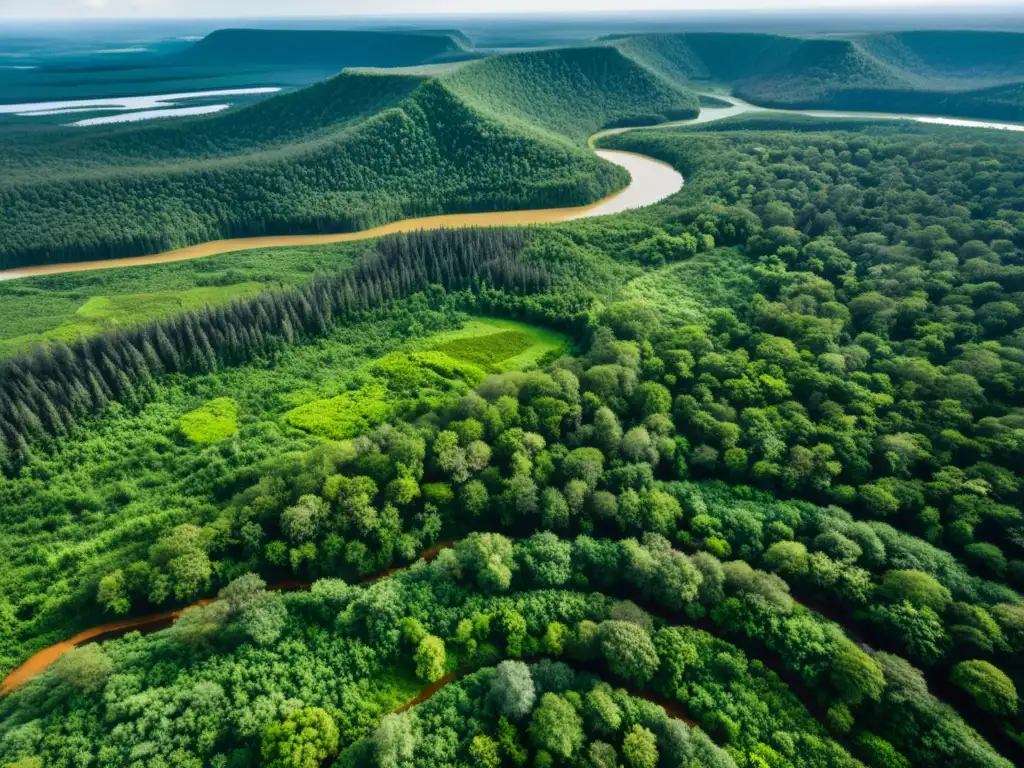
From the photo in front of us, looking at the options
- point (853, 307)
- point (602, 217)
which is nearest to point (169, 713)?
point (853, 307)

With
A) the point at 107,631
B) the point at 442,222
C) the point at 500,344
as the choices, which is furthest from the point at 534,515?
the point at 442,222

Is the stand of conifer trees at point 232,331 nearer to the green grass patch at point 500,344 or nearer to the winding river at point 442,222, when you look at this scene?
the green grass patch at point 500,344

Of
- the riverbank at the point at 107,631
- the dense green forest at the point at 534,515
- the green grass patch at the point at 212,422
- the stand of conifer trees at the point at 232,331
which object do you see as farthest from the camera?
the green grass patch at the point at 212,422

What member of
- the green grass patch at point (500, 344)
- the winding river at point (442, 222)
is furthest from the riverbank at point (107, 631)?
the winding river at point (442, 222)

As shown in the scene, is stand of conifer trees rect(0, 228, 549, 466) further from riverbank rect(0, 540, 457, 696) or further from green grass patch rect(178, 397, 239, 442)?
riverbank rect(0, 540, 457, 696)

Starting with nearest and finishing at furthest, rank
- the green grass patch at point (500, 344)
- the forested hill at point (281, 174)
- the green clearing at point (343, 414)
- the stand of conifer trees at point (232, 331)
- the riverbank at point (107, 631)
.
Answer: the riverbank at point (107, 631) < the stand of conifer trees at point (232, 331) < the green clearing at point (343, 414) < the green grass patch at point (500, 344) < the forested hill at point (281, 174)

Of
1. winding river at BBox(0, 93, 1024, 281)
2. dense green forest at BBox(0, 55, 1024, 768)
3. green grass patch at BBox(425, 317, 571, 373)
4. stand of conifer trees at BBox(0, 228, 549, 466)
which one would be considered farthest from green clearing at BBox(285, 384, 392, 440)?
winding river at BBox(0, 93, 1024, 281)

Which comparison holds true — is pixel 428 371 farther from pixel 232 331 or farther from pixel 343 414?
pixel 232 331
